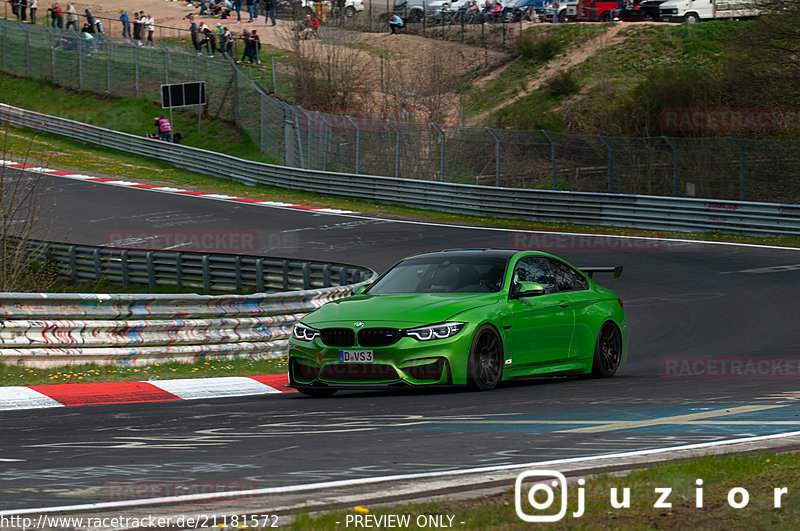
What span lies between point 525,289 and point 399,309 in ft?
4.52

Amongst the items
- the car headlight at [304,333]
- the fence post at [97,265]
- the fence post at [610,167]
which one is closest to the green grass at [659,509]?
the car headlight at [304,333]

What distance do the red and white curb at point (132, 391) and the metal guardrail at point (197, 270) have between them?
7472mm

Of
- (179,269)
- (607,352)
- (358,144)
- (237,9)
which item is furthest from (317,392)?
(237,9)

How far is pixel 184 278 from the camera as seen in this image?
2492cm

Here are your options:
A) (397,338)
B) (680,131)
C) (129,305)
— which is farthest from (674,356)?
(680,131)

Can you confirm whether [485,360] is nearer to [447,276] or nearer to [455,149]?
[447,276]

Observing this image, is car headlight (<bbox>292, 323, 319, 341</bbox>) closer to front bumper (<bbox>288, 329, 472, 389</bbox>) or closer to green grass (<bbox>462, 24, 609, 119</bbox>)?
front bumper (<bbox>288, 329, 472, 389</bbox>)

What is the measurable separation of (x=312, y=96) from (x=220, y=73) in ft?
15.5

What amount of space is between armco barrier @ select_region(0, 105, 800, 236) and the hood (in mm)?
19633

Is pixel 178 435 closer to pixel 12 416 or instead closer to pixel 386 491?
pixel 12 416

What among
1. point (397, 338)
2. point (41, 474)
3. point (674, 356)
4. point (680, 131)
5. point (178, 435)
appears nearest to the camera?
point (41, 474)

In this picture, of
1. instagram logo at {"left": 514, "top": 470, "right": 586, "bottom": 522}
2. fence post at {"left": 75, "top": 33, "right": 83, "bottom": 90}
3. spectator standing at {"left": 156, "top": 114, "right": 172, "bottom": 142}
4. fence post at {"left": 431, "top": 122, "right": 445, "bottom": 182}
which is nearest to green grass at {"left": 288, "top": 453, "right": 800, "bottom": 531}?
instagram logo at {"left": 514, "top": 470, "right": 586, "bottom": 522}

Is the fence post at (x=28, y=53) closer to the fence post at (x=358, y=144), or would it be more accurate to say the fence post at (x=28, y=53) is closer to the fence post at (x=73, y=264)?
the fence post at (x=358, y=144)

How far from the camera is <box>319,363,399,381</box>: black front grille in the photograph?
975 cm
